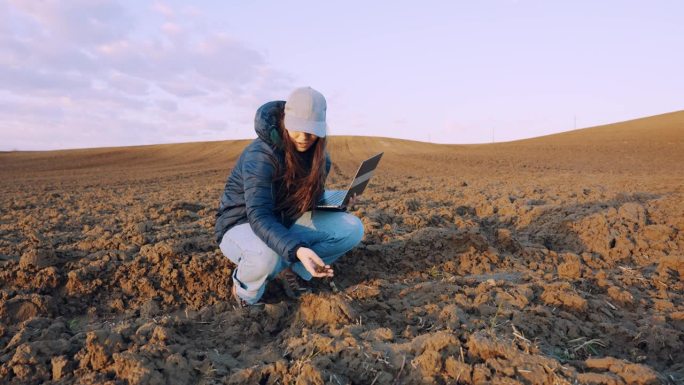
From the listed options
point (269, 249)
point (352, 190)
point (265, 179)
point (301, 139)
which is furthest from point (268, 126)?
point (352, 190)

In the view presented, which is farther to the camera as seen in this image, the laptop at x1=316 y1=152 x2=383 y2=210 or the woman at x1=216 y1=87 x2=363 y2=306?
the laptop at x1=316 y1=152 x2=383 y2=210

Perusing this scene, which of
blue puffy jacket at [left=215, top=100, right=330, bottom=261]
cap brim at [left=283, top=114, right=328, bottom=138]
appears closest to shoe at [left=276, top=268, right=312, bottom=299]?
blue puffy jacket at [left=215, top=100, right=330, bottom=261]

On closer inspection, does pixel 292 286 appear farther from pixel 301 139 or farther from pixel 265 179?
pixel 301 139

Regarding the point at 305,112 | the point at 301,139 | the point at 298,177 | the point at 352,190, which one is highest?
the point at 305,112

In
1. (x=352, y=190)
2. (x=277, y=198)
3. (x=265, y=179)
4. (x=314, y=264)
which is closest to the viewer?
(x=314, y=264)

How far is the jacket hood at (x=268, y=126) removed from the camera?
343cm

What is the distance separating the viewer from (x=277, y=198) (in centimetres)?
366


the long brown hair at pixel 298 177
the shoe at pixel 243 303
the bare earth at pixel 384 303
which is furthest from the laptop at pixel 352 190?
the shoe at pixel 243 303

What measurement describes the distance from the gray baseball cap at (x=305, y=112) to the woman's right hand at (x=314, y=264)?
78 centimetres

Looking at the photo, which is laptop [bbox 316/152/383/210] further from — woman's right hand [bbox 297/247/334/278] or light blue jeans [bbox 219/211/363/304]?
woman's right hand [bbox 297/247/334/278]

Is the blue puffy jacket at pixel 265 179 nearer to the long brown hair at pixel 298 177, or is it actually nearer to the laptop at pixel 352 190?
the long brown hair at pixel 298 177

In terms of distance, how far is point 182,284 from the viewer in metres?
4.19

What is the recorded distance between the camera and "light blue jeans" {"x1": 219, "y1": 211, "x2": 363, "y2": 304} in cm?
356

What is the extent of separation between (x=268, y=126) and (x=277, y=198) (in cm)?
54
